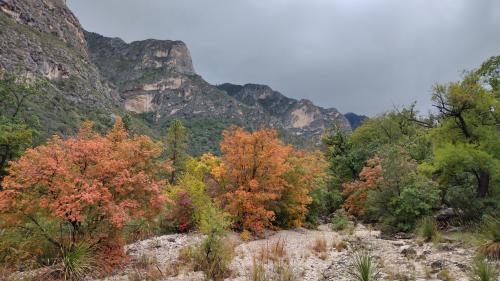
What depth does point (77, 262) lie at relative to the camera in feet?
35.2

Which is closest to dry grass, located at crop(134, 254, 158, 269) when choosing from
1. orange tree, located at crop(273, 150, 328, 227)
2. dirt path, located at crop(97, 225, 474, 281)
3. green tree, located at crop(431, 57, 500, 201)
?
dirt path, located at crop(97, 225, 474, 281)

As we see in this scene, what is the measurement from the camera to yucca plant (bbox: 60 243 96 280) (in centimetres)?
1045

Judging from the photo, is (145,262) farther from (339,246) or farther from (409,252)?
(409,252)

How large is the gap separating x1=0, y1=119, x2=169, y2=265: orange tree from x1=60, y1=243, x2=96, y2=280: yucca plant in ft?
0.74

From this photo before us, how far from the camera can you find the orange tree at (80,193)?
10773 mm

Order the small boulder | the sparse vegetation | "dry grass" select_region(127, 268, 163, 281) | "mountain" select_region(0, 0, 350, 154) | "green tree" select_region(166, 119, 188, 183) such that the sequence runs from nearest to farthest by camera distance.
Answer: "dry grass" select_region(127, 268, 163, 281), the small boulder, the sparse vegetation, "green tree" select_region(166, 119, 188, 183), "mountain" select_region(0, 0, 350, 154)

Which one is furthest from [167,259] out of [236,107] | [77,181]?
[236,107]

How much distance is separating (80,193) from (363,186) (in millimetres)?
21987

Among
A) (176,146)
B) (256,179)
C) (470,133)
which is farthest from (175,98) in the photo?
(470,133)

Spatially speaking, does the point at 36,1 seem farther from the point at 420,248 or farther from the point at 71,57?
the point at 420,248

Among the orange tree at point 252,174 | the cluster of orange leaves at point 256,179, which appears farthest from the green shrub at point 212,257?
the orange tree at point 252,174

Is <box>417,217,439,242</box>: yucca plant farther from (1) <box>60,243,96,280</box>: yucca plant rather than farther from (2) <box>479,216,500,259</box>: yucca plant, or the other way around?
(1) <box>60,243,96,280</box>: yucca plant

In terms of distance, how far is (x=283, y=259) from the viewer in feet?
45.8

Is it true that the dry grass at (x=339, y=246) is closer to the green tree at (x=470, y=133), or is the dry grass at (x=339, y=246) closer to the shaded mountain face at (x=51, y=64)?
the green tree at (x=470, y=133)
